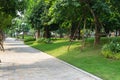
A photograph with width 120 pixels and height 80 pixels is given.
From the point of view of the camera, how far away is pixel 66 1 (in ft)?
67.7

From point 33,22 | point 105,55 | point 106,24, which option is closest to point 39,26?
point 33,22

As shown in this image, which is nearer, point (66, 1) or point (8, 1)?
point (8, 1)

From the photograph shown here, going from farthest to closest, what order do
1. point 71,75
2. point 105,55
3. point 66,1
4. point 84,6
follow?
1. point 84,6
2. point 66,1
3. point 105,55
4. point 71,75

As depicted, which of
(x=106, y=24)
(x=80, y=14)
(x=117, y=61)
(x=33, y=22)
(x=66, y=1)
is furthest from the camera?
(x=33, y=22)

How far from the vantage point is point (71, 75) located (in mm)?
12750

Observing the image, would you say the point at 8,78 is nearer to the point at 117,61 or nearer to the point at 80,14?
the point at 117,61

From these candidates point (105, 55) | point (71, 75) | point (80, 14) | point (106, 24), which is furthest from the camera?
point (106, 24)

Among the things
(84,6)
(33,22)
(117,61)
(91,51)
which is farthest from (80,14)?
(33,22)

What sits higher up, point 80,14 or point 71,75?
point 80,14

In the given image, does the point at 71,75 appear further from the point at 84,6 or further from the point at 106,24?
the point at 106,24

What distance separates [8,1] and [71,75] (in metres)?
6.67

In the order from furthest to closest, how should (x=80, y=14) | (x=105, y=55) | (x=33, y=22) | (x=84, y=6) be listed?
(x=33, y=22), (x=80, y=14), (x=84, y=6), (x=105, y=55)

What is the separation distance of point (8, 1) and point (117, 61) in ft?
22.6

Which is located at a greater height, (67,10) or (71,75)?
(67,10)
